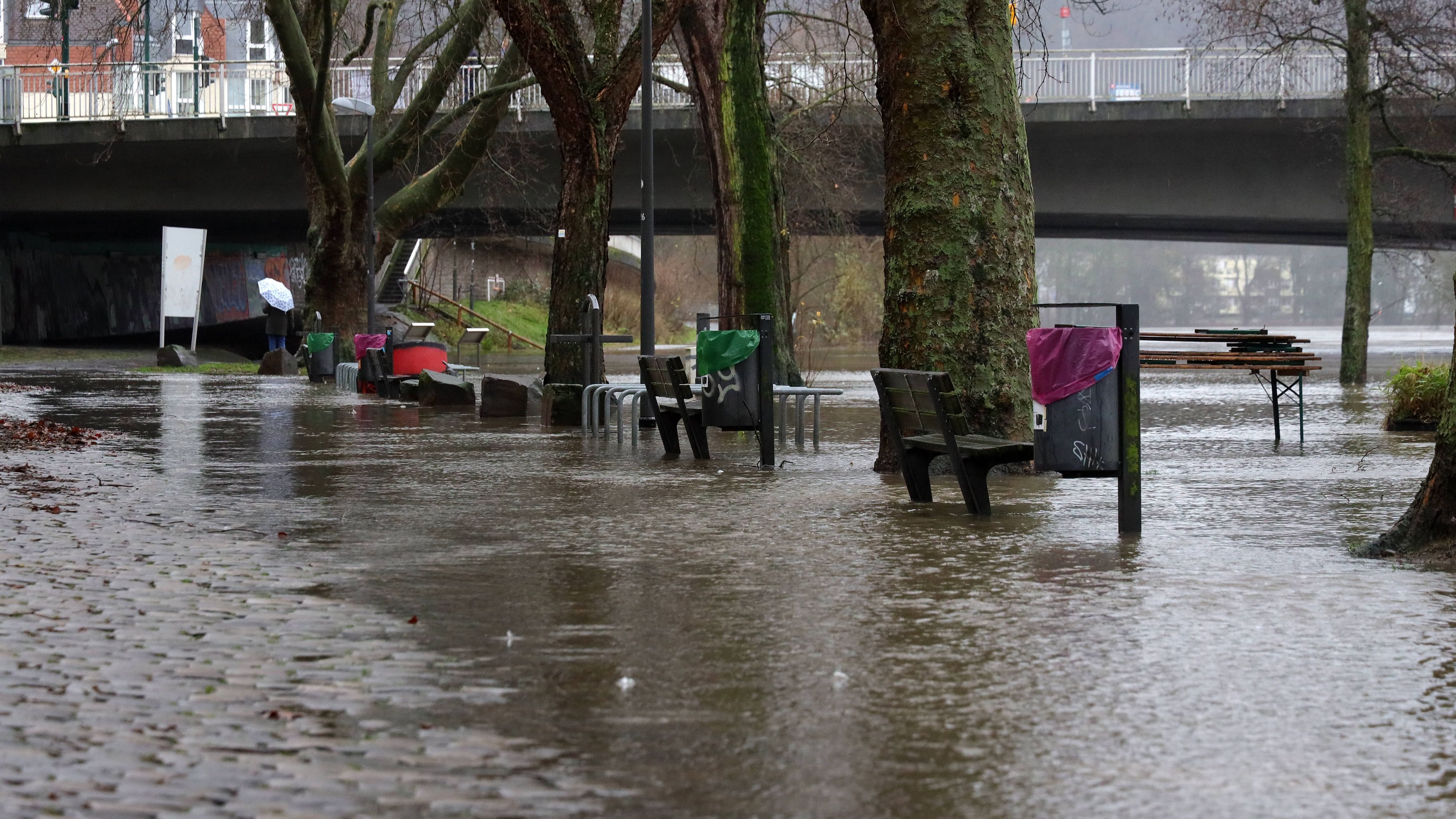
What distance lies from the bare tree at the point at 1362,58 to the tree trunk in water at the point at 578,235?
45.5ft

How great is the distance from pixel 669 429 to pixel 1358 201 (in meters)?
19.2

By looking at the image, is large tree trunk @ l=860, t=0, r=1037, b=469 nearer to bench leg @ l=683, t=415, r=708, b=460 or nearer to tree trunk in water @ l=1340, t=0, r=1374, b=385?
bench leg @ l=683, t=415, r=708, b=460

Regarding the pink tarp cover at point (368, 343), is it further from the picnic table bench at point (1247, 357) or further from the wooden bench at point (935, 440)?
the wooden bench at point (935, 440)

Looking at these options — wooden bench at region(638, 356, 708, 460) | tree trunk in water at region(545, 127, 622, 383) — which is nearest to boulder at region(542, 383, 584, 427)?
tree trunk in water at region(545, 127, 622, 383)

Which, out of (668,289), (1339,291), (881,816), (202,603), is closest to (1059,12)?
(202,603)

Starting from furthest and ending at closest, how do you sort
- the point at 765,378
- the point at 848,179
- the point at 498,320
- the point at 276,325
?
the point at 498,320, the point at 276,325, the point at 848,179, the point at 765,378

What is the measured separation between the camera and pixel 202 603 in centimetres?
656

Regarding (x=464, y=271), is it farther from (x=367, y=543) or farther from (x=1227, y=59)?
(x=367, y=543)

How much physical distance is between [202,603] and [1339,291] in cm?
17883

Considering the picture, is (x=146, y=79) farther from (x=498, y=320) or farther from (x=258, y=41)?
(x=498, y=320)

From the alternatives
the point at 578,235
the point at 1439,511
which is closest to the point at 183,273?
the point at 578,235

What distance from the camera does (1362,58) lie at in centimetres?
2900

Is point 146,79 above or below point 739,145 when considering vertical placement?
above

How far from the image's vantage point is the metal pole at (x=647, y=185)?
19203 millimetres
